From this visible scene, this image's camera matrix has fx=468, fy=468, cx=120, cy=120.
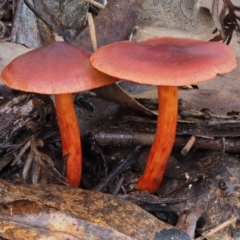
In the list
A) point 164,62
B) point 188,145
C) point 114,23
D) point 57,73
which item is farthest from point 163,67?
point 114,23

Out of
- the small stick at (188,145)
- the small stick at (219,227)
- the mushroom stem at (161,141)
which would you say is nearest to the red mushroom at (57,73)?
the mushroom stem at (161,141)

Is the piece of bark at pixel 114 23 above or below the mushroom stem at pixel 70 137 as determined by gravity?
above

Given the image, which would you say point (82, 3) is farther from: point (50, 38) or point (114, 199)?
point (114, 199)

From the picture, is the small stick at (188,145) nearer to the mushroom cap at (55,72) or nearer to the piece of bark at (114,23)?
the mushroom cap at (55,72)

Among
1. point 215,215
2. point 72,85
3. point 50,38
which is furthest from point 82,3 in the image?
point 215,215

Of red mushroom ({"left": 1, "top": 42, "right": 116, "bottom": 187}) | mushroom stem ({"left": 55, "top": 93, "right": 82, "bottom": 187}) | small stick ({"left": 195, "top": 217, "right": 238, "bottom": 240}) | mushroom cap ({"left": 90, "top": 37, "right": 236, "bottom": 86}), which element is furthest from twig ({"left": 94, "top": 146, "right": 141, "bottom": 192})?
mushroom cap ({"left": 90, "top": 37, "right": 236, "bottom": 86})
